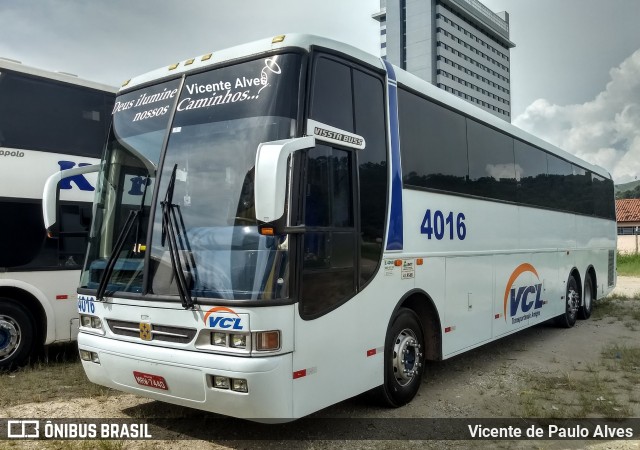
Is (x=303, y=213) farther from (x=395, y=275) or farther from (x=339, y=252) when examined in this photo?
(x=395, y=275)

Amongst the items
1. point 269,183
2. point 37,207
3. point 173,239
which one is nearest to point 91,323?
point 173,239

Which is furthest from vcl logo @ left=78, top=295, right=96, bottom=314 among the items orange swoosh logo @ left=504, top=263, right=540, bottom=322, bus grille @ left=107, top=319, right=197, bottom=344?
orange swoosh logo @ left=504, top=263, right=540, bottom=322

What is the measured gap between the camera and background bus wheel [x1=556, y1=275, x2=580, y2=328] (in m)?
11.5

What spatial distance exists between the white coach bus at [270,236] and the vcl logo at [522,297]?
83.0 inches

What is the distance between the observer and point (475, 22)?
124 metres

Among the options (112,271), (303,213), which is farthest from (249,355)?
(112,271)

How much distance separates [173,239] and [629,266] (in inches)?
1314

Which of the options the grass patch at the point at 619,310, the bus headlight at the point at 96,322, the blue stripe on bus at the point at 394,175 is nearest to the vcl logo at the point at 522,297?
the grass patch at the point at 619,310

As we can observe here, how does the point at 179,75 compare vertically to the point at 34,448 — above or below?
above

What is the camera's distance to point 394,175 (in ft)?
19.5

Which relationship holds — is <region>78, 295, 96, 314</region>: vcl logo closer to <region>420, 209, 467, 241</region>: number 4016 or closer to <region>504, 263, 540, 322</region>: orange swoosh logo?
<region>420, 209, 467, 241</region>: number 4016

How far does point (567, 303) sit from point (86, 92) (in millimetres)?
9569

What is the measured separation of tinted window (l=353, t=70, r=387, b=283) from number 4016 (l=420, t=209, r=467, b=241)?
3.17 feet

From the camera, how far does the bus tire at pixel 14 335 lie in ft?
24.5
